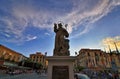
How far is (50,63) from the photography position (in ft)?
20.9

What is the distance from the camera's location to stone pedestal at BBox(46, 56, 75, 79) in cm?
612

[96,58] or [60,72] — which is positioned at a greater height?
[96,58]

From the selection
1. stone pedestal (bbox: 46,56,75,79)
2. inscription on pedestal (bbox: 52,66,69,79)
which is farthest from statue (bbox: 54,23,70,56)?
inscription on pedestal (bbox: 52,66,69,79)

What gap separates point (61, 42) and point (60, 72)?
215 centimetres

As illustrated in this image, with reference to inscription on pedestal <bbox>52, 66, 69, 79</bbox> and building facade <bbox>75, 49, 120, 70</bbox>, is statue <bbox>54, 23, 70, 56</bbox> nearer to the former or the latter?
inscription on pedestal <bbox>52, 66, 69, 79</bbox>

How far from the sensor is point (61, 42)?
744cm

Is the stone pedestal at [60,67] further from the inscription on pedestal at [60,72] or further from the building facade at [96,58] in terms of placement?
the building facade at [96,58]

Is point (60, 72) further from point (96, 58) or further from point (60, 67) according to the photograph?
point (96, 58)

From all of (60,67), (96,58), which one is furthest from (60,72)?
(96,58)

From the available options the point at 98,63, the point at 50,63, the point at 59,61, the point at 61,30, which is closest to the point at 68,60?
the point at 59,61

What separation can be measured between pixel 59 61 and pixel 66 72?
77 centimetres

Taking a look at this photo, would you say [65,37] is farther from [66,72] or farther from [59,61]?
[66,72]

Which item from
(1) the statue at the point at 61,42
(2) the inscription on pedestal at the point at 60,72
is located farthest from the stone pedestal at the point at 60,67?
(1) the statue at the point at 61,42

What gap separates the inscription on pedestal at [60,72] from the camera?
6.08 m
